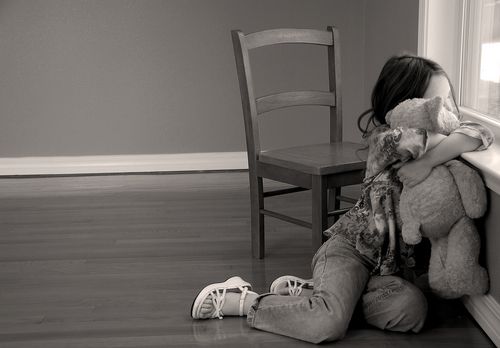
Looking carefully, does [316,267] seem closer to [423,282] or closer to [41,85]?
[423,282]

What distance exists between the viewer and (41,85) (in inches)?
162

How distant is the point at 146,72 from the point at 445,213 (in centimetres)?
254

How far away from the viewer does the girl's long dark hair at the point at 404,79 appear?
2039 millimetres

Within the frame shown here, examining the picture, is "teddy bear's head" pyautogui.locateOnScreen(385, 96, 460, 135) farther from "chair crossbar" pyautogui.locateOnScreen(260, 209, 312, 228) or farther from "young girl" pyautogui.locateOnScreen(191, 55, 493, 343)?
"chair crossbar" pyautogui.locateOnScreen(260, 209, 312, 228)

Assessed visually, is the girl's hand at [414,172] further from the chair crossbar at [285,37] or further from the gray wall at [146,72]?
the gray wall at [146,72]

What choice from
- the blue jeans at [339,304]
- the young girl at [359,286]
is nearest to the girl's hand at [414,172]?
the young girl at [359,286]

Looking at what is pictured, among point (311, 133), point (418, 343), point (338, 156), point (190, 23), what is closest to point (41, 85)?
point (190, 23)

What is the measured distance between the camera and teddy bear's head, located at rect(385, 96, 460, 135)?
6.38 ft

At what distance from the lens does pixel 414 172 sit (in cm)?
197

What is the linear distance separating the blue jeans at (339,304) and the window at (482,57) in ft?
2.39

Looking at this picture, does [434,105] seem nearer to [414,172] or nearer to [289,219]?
[414,172]

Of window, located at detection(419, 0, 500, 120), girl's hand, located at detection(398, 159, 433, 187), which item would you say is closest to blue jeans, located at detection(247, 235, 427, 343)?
girl's hand, located at detection(398, 159, 433, 187)

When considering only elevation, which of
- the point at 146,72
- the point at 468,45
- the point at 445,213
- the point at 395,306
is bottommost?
the point at 395,306

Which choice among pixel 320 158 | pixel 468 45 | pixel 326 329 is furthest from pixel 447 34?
pixel 326 329
